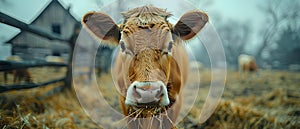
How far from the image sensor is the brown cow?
1.36m

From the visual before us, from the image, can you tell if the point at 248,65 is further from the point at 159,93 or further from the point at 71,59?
the point at 159,93

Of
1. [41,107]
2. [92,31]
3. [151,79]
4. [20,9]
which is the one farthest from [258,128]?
[20,9]

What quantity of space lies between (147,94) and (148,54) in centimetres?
34

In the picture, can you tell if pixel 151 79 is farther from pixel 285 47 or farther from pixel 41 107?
pixel 285 47

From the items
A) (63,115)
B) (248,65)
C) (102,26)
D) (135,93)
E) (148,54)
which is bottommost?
(248,65)

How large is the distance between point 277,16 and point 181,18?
7615 mm

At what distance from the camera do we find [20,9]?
226 cm

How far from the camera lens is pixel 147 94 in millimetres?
1290

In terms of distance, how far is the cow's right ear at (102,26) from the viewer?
1748 millimetres

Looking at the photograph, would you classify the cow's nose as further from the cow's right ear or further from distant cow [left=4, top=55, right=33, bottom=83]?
distant cow [left=4, top=55, right=33, bottom=83]

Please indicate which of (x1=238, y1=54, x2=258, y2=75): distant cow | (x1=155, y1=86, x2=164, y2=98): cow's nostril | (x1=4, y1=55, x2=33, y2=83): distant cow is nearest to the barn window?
(x1=4, y1=55, x2=33, y2=83): distant cow

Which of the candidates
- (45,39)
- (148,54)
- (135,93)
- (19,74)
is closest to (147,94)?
(135,93)

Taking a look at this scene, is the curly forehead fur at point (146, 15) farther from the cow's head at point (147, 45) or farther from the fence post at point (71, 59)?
the fence post at point (71, 59)

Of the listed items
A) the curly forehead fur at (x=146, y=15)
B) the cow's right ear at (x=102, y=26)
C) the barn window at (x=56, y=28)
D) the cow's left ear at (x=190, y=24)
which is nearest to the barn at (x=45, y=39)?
the barn window at (x=56, y=28)
